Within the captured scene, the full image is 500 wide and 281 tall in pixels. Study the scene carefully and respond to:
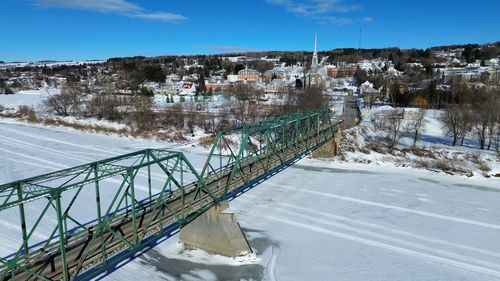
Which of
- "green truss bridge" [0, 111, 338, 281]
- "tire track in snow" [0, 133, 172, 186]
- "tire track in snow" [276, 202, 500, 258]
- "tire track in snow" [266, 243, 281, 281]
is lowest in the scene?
"tire track in snow" [266, 243, 281, 281]

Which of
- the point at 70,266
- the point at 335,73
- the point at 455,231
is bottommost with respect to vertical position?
the point at 455,231

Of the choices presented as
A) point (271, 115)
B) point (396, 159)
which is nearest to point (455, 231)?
point (396, 159)

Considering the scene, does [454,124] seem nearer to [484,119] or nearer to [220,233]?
[484,119]

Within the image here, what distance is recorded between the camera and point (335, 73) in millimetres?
152625

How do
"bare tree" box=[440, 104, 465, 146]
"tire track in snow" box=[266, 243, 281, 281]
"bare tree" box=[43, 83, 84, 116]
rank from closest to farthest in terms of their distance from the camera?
"tire track in snow" box=[266, 243, 281, 281]
"bare tree" box=[440, 104, 465, 146]
"bare tree" box=[43, 83, 84, 116]

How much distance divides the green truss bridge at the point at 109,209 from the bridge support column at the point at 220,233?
865 millimetres

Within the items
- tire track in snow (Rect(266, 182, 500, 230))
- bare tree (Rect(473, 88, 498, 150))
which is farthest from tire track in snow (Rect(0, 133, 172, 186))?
bare tree (Rect(473, 88, 498, 150))

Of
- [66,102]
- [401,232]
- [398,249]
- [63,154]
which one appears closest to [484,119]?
[401,232]

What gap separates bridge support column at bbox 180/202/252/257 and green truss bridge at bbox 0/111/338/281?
865mm

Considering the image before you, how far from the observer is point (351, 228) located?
21.4 metres

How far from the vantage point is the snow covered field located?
16719 millimetres

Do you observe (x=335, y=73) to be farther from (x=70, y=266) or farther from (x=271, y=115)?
(x=70, y=266)

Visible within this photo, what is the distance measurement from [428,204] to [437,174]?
30.4 ft

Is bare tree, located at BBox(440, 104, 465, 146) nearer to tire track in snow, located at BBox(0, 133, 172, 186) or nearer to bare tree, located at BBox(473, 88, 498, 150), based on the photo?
bare tree, located at BBox(473, 88, 498, 150)
